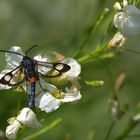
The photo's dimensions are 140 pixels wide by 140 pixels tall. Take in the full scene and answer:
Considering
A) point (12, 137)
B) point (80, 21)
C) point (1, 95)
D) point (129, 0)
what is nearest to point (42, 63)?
point (12, 137)

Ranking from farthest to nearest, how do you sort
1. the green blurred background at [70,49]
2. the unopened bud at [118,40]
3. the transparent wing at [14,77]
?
the green blurred background at [70,49] → the unopened bud at [118,40] → the transparent wing at [14,77]

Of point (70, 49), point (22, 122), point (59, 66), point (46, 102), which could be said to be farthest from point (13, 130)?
point (70, 49)

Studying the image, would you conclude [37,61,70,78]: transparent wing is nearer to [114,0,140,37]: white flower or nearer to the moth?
the moth

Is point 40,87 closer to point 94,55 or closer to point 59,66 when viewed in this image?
point 59,66

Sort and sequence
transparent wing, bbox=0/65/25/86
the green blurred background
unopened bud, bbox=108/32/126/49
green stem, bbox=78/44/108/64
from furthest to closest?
the green blurred background
green stem, bbox=78/44/108/64
unopened bud, bbox=108/32/126/49
transparent wing, bbox=0/65/25/86

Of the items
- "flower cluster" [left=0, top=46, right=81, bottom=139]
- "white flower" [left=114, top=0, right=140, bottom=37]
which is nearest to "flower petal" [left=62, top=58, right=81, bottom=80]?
"flower cluster" [left=0, top=46, right=81, bottom=139]

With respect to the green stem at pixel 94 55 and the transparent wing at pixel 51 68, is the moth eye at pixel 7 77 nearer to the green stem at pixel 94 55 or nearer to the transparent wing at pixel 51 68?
the transparent wing at pixel 51 68

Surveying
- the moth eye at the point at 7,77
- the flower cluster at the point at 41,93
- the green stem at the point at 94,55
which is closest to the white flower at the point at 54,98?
the flower cluster at the point at 41,93
